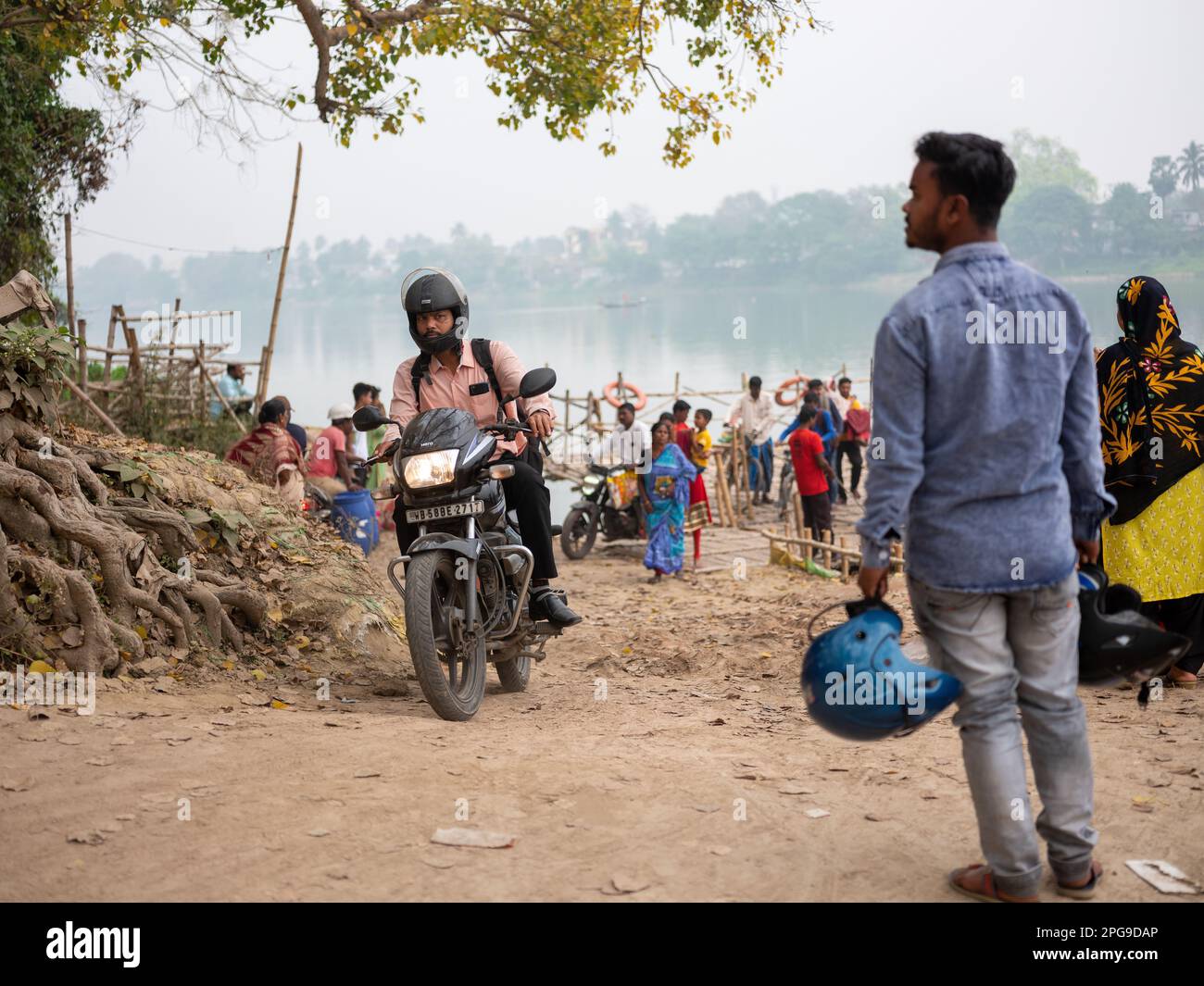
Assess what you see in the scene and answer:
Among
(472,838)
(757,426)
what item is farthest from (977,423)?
(757,426)

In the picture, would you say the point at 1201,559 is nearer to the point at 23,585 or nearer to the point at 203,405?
the point at 23,585

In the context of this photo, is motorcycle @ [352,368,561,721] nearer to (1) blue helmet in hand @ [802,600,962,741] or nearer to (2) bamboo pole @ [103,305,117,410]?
(1) blue helmet in hand @ [802,600,962,741]

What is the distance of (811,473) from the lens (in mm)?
13711

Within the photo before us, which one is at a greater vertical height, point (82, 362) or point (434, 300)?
point (434, 300)

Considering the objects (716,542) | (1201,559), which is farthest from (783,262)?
(1201,559)

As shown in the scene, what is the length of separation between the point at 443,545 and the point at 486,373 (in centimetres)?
116

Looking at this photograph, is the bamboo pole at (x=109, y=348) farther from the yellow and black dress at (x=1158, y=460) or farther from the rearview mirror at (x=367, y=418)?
the yellow and black dress at (x=1158, y=460)

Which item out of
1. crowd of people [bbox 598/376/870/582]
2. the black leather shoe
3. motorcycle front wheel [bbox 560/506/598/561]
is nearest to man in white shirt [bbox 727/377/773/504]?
crowd of people [bbox 598/376/870/582]

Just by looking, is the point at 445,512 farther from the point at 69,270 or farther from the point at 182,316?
the point at 182,316

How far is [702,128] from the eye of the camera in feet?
42.4

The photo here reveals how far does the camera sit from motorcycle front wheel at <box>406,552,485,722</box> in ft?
16.2

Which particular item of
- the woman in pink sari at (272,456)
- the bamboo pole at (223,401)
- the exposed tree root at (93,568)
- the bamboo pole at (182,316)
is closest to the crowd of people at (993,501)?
the exposed tree root at (93,568)

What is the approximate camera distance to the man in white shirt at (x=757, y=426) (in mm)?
19594

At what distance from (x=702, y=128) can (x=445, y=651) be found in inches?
359
